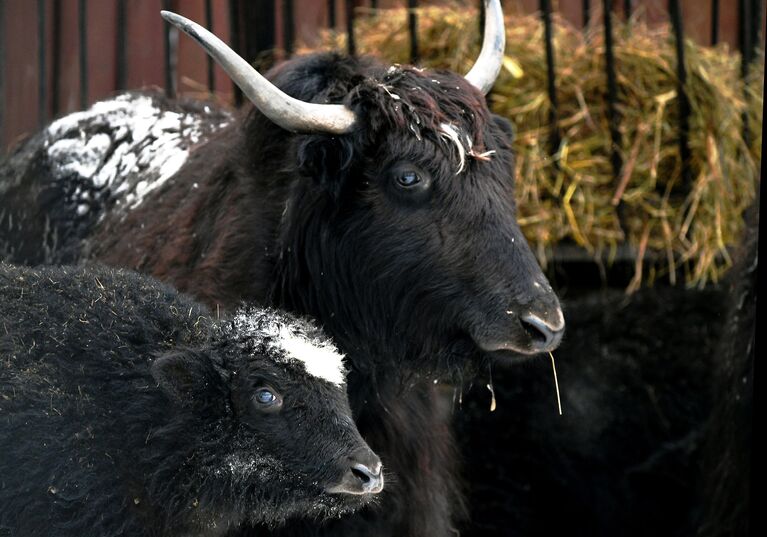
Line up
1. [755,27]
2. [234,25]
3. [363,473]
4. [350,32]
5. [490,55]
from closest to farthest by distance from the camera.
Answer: [363,473] → [490,55] → [350,32] → [234,25] → [755,27]

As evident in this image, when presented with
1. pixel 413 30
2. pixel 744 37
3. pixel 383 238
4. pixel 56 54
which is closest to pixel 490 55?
pixel 383 238

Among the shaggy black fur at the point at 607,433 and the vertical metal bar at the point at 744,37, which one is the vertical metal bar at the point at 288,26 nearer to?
the shaggy black fur at the point at 607,433

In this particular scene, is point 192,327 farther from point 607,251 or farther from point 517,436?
point 517,436

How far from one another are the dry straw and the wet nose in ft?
7.88

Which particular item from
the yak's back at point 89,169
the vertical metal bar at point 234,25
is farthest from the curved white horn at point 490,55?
the vertical metal bar at point 234,25

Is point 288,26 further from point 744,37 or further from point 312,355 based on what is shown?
point 312,355

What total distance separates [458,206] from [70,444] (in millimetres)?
1592

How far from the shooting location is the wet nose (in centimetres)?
479

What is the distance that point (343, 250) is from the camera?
17.0ft

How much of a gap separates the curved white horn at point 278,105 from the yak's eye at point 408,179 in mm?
251

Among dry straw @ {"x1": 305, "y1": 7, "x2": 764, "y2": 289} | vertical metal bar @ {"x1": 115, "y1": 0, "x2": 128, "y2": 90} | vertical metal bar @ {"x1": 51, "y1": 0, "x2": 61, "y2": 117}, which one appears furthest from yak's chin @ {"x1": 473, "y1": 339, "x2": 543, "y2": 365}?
vertical metal bar @ {"x1": 51, "y1": 0, "x2": 61, "y2": 117}

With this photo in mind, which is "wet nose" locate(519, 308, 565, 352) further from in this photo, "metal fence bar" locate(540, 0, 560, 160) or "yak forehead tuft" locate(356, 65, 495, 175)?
"metal fence bar" locate(540, 0, 560, 160)

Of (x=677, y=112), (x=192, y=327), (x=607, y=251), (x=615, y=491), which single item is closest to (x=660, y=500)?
(x=615, y=491)

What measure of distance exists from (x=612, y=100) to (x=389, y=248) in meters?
2.65
